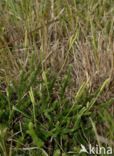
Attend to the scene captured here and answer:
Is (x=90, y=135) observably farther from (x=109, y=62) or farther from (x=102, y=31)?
(x=102, y=31)

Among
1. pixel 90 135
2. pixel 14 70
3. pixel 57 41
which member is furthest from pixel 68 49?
pixel 90 135

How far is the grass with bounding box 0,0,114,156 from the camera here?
1.19 meters

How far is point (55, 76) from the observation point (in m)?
1.38

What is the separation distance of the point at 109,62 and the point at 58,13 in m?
0.37

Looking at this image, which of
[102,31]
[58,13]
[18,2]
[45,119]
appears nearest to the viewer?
[45,119]

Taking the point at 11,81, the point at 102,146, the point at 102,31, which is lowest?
the point at 102,146

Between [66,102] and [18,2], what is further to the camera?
[18,2]

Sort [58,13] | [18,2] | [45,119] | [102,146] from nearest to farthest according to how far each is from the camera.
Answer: [102,146] → [45,119] → [58,13] → [18,2]

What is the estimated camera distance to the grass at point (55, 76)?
47.0 inches

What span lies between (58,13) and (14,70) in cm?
37

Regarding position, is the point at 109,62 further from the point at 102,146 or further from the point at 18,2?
the point at 18,2

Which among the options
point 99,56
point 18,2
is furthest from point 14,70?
point 18,2

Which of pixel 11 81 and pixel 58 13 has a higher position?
pixel 58 13

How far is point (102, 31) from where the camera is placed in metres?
1.51
